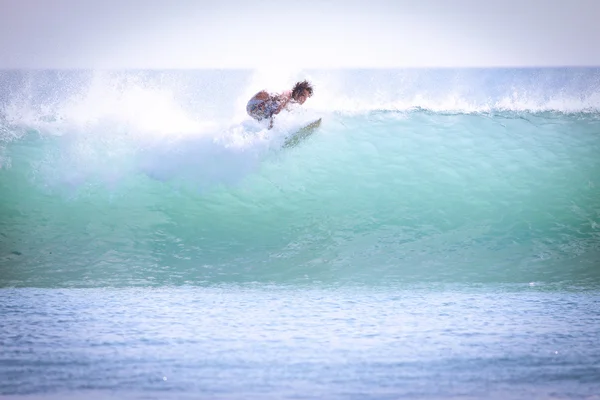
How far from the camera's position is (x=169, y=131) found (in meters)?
4.59

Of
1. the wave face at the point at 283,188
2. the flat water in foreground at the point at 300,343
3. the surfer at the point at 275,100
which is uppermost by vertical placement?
the surfer at the point at 275,100

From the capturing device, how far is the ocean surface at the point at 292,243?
1925 mm

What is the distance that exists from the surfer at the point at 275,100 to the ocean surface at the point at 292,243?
98 millimetres

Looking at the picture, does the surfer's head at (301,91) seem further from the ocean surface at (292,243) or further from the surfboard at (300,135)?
the surfboard at (300,135)

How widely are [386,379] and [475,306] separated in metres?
0.94

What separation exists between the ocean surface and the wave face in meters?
0.02

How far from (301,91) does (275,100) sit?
17 centimetres

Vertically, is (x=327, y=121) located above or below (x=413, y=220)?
above

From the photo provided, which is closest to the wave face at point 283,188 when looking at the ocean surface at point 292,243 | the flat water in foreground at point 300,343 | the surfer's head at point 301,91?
the ocean surface at point 292,243

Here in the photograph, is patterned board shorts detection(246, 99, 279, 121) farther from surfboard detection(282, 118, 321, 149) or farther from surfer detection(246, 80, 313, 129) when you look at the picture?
surfboard detection(282, 118, 321, 149)

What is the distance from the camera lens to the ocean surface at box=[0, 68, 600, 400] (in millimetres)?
1925

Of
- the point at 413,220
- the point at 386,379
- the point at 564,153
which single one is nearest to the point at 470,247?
the point at 413,220

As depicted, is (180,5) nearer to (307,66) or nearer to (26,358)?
(307,66)

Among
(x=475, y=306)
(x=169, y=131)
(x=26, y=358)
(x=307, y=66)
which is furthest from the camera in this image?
(x=307, y=66)
